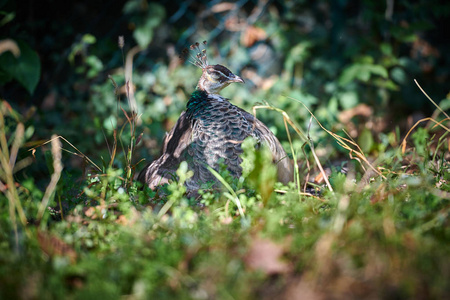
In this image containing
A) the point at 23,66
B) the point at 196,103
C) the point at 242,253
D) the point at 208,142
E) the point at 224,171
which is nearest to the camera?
the point at 242,253

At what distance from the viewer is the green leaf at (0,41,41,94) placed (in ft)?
9.45

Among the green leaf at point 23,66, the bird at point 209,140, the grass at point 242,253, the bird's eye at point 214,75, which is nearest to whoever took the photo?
the grass at point 242,253

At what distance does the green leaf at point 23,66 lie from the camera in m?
2.88

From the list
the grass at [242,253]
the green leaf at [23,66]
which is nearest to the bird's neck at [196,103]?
the grass at [242,253]

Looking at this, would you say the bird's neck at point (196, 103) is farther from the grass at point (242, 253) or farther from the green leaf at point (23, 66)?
the green leaf at point (23, 66)

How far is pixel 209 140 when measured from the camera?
222 cm

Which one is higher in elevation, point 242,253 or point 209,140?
point 242,253

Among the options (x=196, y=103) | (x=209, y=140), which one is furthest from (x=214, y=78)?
(x=209, y=140)

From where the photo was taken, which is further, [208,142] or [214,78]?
[214,78]

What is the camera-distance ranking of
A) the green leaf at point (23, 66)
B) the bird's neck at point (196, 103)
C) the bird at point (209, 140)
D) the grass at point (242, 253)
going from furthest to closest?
the green leaf at point (23, 66), the bird's neck at point (196, 103), the bird at point (209, 140), the grass at point (242, 253)

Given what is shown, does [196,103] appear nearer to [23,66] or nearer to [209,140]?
[209,140]

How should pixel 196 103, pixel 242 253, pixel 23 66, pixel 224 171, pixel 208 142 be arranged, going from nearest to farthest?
pixel 242 253 < pixel 224 171 < pixel 208 142 < pixel 196 103 < pixel 23 66

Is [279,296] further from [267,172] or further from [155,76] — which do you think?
[155,76]

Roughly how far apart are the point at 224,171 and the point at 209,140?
0.40 m
